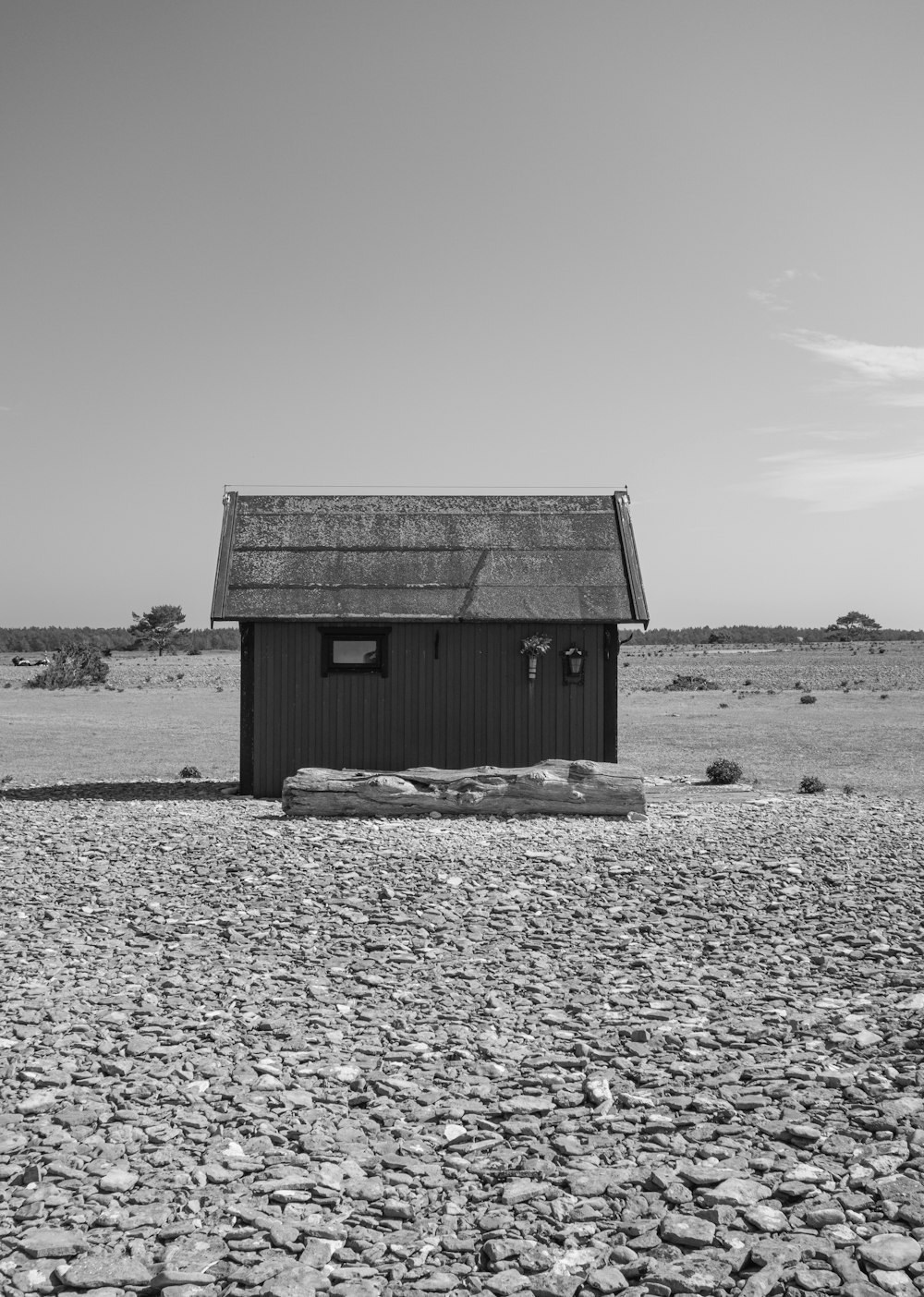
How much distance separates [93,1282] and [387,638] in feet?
42.3

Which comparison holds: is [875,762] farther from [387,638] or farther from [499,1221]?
[499,1221]

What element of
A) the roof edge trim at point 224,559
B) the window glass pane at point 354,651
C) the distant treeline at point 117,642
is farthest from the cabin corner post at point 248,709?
the distant treeline at point 117,642

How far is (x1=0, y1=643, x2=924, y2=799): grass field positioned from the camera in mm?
21438

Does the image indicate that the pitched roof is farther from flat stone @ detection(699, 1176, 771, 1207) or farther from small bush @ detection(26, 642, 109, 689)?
small bush @ detection(26, 642, 109, 689)

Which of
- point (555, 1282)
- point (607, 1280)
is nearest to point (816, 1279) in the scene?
point (607, 1280)

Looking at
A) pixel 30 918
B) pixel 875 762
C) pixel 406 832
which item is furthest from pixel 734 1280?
pixel 875 762

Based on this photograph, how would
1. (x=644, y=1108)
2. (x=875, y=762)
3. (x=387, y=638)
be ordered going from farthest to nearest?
(x=875, y=762) < (x=387, y=638) < (x=644, y=1108)

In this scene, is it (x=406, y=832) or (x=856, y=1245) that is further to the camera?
(x=406, y=832)

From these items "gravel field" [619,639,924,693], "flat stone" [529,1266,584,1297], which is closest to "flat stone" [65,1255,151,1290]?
"flat stone" [529,1266,584,1297]

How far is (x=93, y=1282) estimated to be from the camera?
430 centimetres

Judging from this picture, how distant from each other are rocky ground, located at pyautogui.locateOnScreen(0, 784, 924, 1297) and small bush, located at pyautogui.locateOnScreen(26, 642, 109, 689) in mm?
41507

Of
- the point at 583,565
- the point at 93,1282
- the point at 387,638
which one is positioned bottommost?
the point at 93,1282

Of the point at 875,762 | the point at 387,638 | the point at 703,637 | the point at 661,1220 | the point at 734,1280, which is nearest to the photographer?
the point at 734,1280

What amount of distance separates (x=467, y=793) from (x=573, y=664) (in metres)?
3.31
